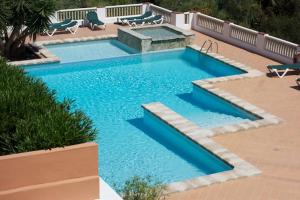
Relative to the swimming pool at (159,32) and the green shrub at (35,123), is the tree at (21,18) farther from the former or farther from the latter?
the green shrub at (35,123)

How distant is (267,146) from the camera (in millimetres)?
12023

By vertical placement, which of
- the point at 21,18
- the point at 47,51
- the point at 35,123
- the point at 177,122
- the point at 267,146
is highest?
the point at 35,123

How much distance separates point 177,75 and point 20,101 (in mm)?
11778

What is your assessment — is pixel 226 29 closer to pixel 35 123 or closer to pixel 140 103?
pixel 140 103

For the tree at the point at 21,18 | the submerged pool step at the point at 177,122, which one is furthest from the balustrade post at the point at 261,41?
the tree at the point at 21,18

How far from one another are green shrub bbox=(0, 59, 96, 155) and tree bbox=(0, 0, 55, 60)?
11.1m

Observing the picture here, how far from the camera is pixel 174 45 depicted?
21.2m

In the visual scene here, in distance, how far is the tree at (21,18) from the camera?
60.0ft

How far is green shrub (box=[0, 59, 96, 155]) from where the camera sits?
6.49 m

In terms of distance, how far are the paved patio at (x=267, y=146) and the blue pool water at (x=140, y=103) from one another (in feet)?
2.70

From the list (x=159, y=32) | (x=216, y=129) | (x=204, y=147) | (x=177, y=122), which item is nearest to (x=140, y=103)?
(x=177, y=122)

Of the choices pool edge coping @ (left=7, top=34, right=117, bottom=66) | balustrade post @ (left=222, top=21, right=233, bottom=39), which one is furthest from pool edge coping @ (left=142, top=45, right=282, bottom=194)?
pool edge coping @ (left=7, top=34, right=117, bottom=66)

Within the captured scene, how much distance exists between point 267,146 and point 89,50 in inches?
425

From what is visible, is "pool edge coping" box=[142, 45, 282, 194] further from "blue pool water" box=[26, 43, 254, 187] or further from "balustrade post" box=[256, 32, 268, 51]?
"balustrade post" box=[256, 32, 268, 51]
